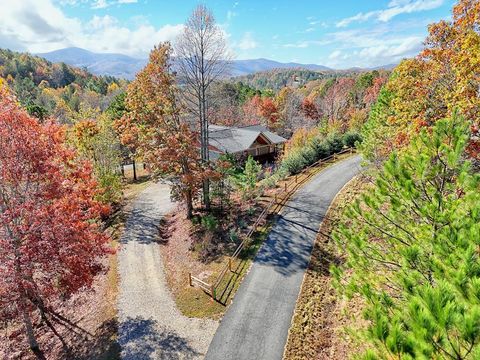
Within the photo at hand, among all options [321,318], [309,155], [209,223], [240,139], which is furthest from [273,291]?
[240,139]

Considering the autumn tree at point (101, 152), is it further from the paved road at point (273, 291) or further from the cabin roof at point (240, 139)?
the paved road at point (273, 291)

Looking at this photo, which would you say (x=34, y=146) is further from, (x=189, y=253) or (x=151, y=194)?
(x=151, y=194)

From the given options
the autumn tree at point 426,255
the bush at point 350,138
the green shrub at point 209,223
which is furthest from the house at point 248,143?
the autumn tree at point 426,255

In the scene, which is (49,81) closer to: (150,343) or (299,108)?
(299,108)

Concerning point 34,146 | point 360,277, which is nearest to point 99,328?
point 34,146

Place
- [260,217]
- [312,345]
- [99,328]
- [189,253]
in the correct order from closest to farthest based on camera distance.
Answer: [312,345], [99,328], [189,253], [260,217]
